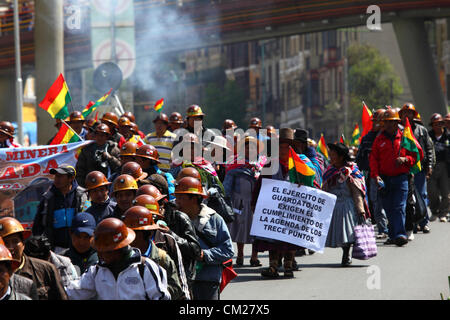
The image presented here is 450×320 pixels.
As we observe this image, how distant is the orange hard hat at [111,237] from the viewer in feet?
16.9

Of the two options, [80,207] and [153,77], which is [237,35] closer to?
[80,207]

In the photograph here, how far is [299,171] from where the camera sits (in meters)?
10.4

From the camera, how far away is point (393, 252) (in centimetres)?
1223

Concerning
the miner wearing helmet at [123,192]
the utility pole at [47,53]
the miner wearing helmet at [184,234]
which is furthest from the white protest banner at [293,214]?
the utility pole at [47,53]

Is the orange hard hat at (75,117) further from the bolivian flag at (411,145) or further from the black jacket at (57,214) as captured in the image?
the black jacket at (57,214)

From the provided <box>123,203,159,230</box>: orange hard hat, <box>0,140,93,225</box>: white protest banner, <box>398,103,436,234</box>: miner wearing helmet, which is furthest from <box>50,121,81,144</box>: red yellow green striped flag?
<box>123,203,159,230</box>: orange hard hat

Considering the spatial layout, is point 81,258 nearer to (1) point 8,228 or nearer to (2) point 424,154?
(1) point 8,228

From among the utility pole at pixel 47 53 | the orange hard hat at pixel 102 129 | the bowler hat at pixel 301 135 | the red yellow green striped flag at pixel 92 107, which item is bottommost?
the bowler hat at pixel 301 135

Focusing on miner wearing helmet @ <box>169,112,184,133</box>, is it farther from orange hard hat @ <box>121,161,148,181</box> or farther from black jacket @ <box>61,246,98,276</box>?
black jacket @ <box>61,246,98,276</box>

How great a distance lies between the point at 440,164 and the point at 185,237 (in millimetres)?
10143

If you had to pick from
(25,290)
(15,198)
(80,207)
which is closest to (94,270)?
(25,290)

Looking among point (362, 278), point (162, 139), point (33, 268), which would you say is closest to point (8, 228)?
point (33, 268)

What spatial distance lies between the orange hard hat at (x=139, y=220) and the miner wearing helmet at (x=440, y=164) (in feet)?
35.3

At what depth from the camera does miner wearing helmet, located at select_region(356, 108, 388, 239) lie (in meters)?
13.6
